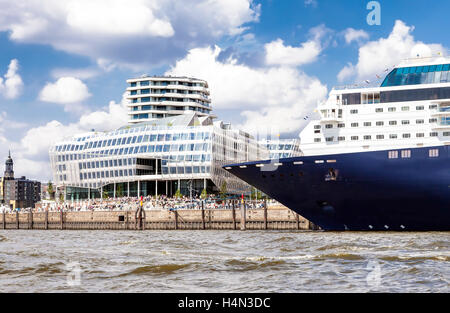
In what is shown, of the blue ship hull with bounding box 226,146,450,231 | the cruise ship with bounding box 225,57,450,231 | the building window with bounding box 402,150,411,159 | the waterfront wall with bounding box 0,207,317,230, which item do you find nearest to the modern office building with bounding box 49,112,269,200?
the waterfront wall with bounding box 0,207,317,230

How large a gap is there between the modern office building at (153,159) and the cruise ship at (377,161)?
66035 mm

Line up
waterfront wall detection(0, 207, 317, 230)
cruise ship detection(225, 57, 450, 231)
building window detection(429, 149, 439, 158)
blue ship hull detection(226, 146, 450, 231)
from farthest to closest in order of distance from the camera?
1. waterfront wall detection(0, 207, 317, 230)
2. cruise ship detection(225, 57, 450, 231)
3. blue ship hull detection(226, 146, 450, 231)
4. building window detection(429, 149, 439, 158)

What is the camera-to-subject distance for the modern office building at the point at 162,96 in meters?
145

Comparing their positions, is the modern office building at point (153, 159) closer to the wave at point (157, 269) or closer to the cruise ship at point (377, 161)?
the cruise ship at point (377, 161)

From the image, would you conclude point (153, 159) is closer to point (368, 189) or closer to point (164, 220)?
point (164, 220)

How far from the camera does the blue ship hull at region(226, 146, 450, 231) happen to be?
35000mm

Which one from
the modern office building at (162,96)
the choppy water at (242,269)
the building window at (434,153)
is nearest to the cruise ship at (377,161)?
the building window at (434,153)

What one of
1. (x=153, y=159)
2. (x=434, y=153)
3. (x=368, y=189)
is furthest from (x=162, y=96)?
(x=434, y=153)

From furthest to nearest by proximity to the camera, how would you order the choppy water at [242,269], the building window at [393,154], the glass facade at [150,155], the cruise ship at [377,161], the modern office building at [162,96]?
the modern office building at [162,96] < the glass facade at [150,155] < the building window at [393,154] < the cruise ship at [377,161] < the choppy water at [242,269]

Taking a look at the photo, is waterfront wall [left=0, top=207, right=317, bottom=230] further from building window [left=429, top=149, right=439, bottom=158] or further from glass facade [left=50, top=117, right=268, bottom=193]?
glass facade [left=50, top=117, right=268, bottom=193]

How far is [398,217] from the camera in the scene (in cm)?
3688

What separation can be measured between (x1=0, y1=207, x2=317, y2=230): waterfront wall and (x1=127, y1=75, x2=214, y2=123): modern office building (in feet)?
196

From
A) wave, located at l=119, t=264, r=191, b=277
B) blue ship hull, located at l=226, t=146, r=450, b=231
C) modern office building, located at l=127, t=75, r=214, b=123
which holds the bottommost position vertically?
wave, located at l=119, t=264, r=191, b=277
